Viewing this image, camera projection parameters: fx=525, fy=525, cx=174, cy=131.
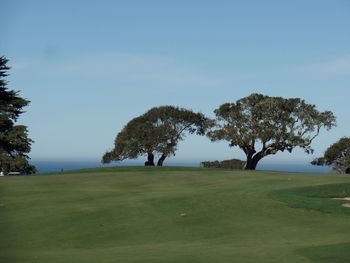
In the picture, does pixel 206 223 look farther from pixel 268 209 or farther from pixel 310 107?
pixel 310 107

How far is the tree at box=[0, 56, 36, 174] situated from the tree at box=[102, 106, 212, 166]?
35.4 feet

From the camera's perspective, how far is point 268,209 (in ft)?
54.2

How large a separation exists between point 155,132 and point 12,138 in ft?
54.5

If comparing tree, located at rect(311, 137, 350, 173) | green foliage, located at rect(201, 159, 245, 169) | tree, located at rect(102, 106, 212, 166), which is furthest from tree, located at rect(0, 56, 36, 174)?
tree, located at rect(311, 137, 350, 173)

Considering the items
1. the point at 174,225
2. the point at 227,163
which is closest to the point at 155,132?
the point at 227,163

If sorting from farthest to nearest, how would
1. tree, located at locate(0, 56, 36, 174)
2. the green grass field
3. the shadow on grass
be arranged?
tree, located at locate(0, 56, 36, 174) → the green grass field → the shadow on grass

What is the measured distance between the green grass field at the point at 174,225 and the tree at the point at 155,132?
40574 mm

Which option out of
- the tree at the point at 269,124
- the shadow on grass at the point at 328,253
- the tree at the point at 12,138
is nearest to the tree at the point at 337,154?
the tree at the point at 269,124

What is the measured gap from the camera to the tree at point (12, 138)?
4126cm

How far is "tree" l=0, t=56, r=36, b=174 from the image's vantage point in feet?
135

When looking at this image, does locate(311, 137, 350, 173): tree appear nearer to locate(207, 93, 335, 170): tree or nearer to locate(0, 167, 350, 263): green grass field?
locate(207, 93, 335, 170): tree

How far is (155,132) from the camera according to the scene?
6381 centimetres

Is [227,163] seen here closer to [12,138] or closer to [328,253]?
[12,138]

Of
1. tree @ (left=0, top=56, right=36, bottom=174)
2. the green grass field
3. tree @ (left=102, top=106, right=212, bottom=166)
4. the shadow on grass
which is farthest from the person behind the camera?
tree @ (left=102, top=106, right=212, bottom=166)
